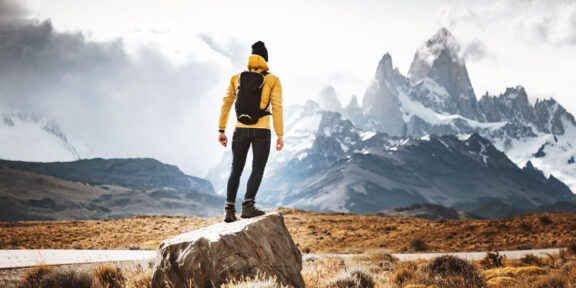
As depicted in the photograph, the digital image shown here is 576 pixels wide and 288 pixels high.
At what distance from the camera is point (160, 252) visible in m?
8.07

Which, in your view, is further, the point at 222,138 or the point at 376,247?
the point at 376,247

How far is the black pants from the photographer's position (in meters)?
8.86

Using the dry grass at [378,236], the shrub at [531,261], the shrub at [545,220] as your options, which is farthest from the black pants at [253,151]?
the shrub at [545,220]

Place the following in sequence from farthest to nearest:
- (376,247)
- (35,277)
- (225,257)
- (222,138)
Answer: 1. (376,247)
2. (222,138)
3. (35,277)
4. (225,257)

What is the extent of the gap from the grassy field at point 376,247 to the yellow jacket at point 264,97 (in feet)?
9.57

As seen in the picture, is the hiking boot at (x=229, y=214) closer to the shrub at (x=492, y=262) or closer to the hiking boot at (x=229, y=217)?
the hiking boot at (x=229, y=217)

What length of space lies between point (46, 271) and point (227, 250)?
3.99 meters

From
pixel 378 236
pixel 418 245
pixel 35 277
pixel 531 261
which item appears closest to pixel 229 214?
pixel 35 277

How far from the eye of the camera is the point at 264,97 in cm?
890

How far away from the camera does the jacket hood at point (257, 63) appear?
30.0 ft

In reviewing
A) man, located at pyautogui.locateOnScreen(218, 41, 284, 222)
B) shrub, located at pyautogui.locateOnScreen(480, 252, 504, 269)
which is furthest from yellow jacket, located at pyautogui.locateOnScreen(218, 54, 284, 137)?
shrub, located at pyautogui.locateOnScreen(480, 252, 504, 269)

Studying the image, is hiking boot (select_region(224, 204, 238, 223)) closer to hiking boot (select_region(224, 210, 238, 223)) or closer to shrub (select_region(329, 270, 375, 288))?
hiking boot (select_region(224, 210, 238, 223))

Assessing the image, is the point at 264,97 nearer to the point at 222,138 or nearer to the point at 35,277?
the point at 222,138

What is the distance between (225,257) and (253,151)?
85.6 inches
